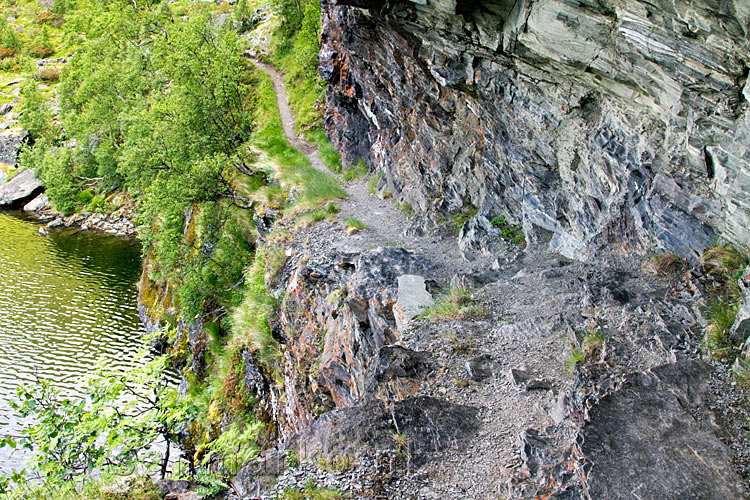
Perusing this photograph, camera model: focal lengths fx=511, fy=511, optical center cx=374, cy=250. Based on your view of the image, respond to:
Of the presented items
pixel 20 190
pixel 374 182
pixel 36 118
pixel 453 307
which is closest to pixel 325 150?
pixel 374 182

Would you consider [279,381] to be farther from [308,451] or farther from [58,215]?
[58,215]

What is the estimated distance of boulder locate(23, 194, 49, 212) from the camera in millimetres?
42531

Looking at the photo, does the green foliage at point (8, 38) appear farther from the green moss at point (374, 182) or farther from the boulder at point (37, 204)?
the green moss at point (374, 182)

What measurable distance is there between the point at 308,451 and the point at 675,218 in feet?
23.3

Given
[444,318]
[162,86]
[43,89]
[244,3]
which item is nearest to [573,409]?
[444,318]

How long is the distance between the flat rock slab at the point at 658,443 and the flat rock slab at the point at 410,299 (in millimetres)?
4795

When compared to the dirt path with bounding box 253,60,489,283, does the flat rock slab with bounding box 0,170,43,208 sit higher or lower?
lower

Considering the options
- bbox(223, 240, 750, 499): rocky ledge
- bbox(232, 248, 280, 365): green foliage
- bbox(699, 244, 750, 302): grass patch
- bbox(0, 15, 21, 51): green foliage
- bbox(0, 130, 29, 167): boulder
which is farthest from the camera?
bbox(0, 15, 21, 51): green foliage

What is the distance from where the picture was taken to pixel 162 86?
37.6 metres

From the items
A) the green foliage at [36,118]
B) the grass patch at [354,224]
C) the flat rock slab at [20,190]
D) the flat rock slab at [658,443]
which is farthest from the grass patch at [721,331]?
the green foliage at [36,118]

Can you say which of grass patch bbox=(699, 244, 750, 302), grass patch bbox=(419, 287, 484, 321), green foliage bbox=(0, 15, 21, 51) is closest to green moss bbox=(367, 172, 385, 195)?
grass patch bbox=(419, 287, 484, 321)

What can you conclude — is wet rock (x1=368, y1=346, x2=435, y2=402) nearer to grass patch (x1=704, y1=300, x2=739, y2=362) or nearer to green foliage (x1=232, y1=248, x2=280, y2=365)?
grass patch (x1=704, y1=300, x2=739, y2=362)

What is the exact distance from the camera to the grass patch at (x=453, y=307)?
10219mm

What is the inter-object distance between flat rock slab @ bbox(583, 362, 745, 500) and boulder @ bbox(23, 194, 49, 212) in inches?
1881
